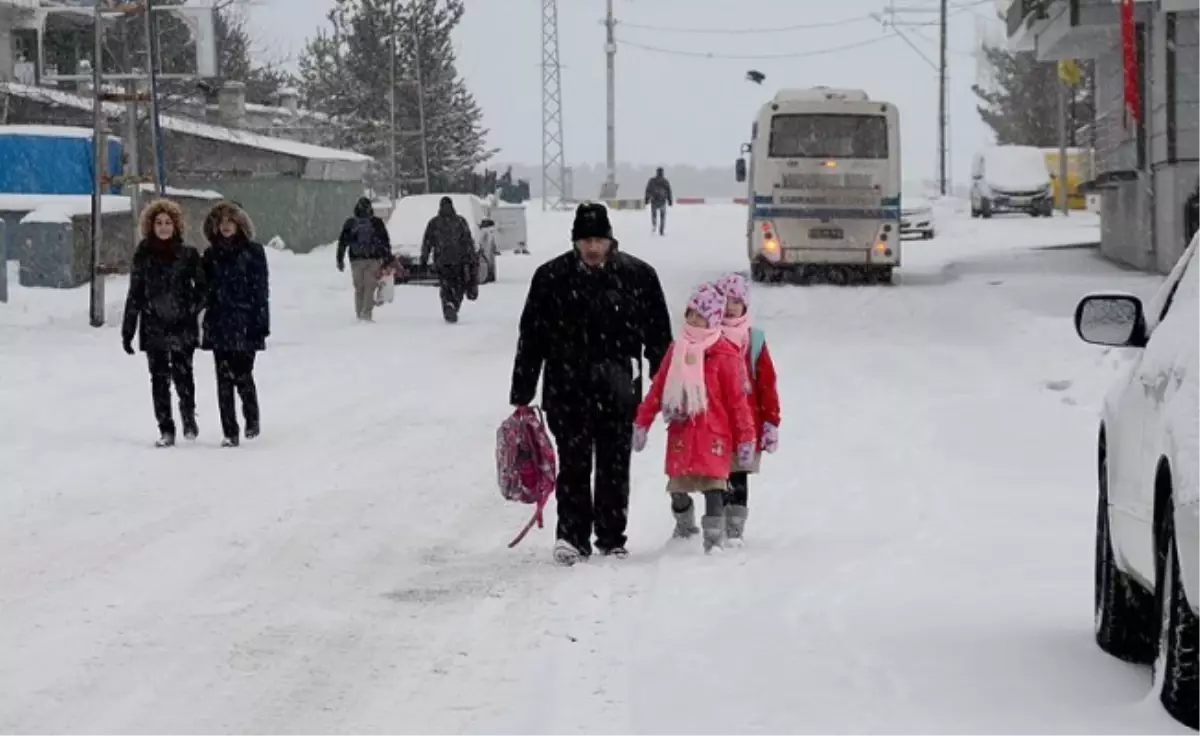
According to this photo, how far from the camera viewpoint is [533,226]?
227ft

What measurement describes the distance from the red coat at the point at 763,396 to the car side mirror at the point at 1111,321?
3504 mm

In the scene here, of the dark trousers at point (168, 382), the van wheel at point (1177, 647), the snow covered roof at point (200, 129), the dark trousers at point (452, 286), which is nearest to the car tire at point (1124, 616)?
the van wheel at point (1177, 647)

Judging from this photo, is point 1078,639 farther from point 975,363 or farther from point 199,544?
point 975,363

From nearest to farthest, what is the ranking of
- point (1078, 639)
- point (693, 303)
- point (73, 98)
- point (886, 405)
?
point (1078, 639) < point (693, 303) < point (886, 405) < point (73, 98)

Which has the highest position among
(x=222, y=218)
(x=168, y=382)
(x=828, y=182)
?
(x=828, y=182)

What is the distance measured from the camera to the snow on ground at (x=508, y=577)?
22.8 ft

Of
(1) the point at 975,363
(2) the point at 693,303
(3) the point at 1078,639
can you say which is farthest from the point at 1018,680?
(1) the point at 975,363

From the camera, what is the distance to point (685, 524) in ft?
35.3

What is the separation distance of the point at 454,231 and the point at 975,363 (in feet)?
29.2

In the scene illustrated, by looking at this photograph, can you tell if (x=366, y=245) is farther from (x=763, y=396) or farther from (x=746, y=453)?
(x=746, y=453)

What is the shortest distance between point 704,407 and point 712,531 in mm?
633

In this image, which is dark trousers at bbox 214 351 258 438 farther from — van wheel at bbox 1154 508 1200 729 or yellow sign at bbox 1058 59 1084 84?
yellow sign at bbox 1058 59 1084 84

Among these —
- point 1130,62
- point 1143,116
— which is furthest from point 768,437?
point 1143,116

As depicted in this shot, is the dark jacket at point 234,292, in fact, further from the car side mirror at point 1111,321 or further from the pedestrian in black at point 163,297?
the car side mirror at point 1111,321
